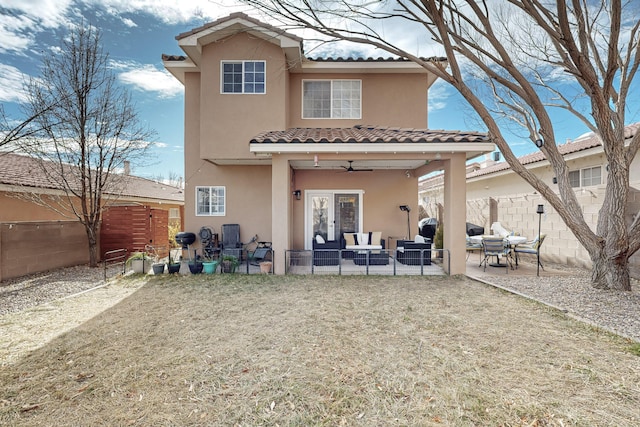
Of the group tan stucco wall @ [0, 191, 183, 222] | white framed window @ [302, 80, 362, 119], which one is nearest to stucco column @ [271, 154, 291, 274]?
white framed window @ [302, 80, 362, 119]

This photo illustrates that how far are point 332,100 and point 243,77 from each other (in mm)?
3376

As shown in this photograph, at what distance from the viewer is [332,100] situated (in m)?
12.2

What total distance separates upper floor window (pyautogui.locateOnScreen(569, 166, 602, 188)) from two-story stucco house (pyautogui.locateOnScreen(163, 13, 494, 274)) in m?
7.20

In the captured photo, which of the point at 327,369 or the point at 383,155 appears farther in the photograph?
the point at 383,155

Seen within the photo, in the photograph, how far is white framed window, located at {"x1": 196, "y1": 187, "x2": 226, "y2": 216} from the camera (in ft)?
39.4

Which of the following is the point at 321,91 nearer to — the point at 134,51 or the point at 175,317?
the point at 134,51

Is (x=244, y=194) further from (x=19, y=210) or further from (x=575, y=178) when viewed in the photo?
(x=575, y=178)

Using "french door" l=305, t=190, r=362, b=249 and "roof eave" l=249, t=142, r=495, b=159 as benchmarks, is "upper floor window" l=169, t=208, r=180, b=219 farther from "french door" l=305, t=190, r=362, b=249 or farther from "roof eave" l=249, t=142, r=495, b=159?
"roof eave" l=249, t=142, r=495, b=159

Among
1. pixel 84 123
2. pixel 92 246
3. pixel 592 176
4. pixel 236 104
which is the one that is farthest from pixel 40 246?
pixel 592 176

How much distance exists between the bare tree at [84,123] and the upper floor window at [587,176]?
17.3 m

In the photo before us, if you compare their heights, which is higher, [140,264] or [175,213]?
[175,213]

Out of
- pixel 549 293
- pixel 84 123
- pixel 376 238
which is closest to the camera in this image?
pixel 549 293

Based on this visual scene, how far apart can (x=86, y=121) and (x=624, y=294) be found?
51.6 feet

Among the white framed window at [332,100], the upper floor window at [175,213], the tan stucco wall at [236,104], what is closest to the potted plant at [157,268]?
the tan stucco wall at [236,104]
